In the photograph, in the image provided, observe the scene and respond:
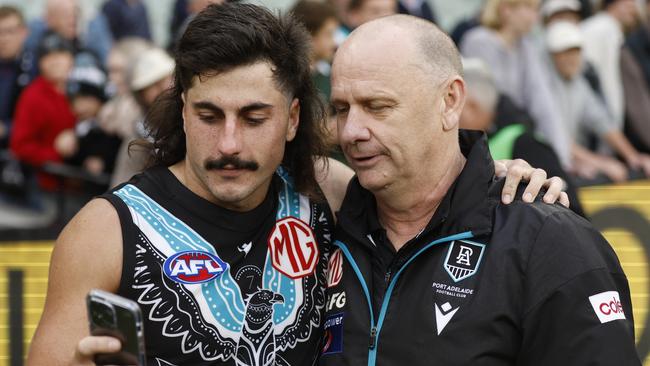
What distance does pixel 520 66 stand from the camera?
9047 mm

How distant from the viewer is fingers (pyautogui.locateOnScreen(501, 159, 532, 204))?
3.77m

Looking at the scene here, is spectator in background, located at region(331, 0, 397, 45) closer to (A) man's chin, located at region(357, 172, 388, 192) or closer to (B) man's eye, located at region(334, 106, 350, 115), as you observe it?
(B) man's eye, located at region(334, 106, 350, 115)

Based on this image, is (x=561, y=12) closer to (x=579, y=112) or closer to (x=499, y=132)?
(x=579, y=112)

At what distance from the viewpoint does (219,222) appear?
3.94 metres

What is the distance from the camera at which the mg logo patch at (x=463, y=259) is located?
365 cm

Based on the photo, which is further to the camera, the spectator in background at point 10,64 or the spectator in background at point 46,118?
the spectator in background at point 10,64

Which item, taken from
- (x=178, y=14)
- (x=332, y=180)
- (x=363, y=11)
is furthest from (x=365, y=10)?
(x=332, y=180)

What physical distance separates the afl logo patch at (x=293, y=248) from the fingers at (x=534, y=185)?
0.80m

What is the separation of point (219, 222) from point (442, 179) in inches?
30.2

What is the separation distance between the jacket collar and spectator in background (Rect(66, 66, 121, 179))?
13.1 feet

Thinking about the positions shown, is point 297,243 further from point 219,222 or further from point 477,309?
point 477,309

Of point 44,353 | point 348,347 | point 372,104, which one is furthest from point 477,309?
point 44,353

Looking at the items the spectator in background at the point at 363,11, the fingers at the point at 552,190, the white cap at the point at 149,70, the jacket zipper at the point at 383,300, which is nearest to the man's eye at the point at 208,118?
the jacket zipper at the point at 383,300

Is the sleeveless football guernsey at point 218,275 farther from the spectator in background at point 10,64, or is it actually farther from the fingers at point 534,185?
the spectator in background at point 10,64
